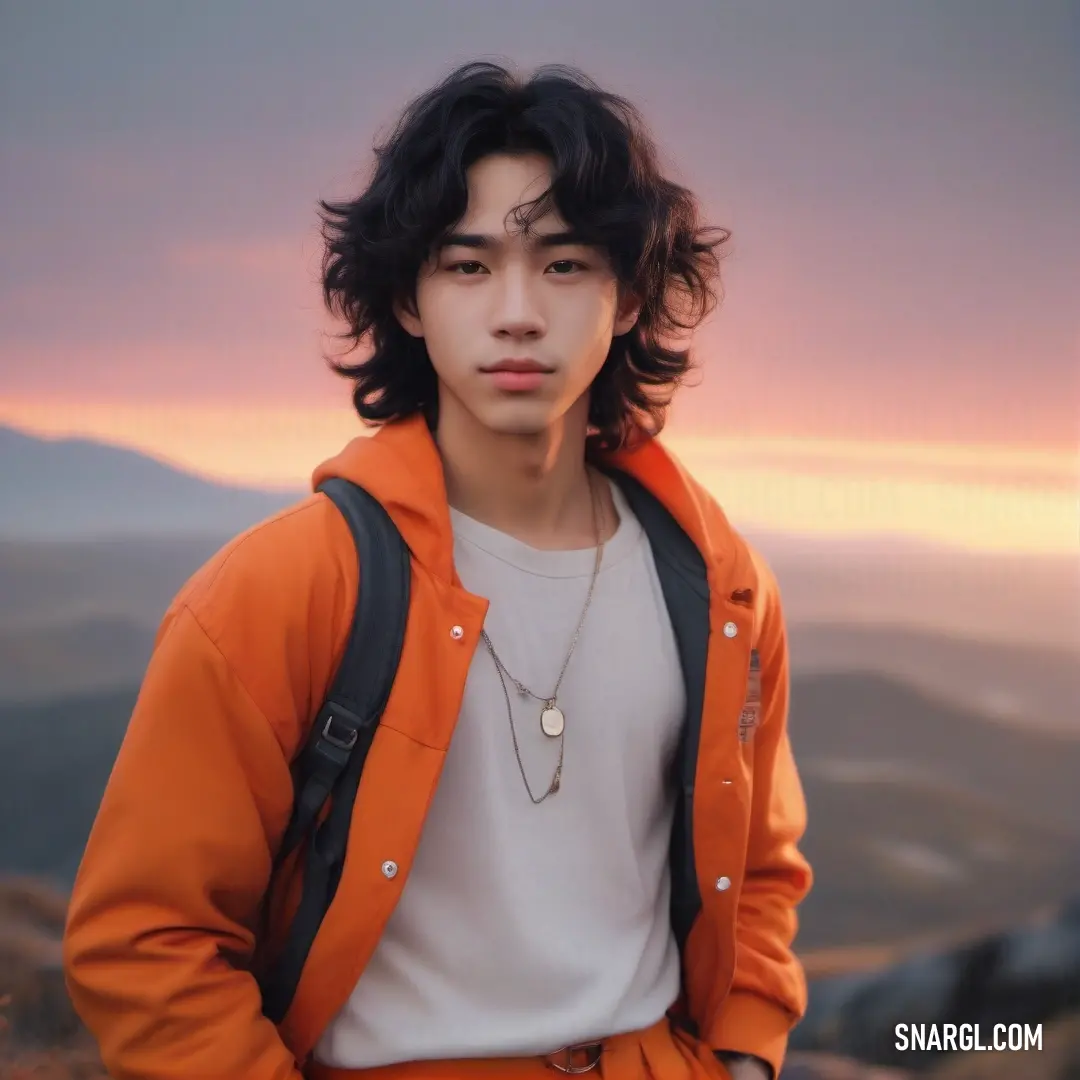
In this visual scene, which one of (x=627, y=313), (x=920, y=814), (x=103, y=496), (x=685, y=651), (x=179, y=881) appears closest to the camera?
(x=179, y=881)

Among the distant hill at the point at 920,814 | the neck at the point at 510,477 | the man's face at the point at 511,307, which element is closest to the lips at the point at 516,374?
the man's face at the point at 511,307

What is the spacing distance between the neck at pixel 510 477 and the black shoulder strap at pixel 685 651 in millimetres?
96

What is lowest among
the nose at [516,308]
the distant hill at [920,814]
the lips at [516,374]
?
the distant hill at [920,814]

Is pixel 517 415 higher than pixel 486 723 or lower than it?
higher

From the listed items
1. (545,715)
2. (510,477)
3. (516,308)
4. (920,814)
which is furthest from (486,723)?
(920,814)

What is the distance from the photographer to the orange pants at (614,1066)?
124cm

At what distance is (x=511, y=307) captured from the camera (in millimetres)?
1295

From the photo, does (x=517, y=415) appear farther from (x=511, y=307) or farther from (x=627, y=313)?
(x=627, y=313)

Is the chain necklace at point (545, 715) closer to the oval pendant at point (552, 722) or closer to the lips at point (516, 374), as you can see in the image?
the oval pendant at point (552, 722)

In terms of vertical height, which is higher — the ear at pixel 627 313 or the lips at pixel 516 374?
the ear at pixel 627 313

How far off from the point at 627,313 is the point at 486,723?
1.82ft

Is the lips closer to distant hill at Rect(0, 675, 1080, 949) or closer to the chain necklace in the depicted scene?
the chain necklace

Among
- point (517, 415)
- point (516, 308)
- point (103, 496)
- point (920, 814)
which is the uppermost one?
point (516, 308)

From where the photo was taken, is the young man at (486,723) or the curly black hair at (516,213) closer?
the young man at (486,723)
